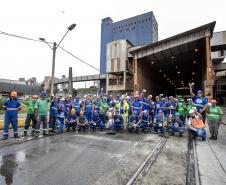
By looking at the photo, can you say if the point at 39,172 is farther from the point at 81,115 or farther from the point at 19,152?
the point at 81,115

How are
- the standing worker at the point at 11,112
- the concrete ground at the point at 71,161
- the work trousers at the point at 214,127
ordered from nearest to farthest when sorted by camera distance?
the concrete ground at the point at 71,161 < the standing worker at the point at 11,112 < the work trousers at the point at 214,127

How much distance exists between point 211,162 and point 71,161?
390 centimetres

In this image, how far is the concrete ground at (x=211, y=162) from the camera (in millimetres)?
4173

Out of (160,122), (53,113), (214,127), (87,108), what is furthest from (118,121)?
(214,127)

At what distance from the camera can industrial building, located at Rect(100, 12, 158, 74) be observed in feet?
264

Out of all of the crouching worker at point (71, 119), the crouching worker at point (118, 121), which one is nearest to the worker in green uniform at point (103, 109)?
the crouching worker at point (118, 121)

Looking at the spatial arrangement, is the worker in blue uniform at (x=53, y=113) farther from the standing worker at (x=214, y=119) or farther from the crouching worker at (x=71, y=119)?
the standing worker at (x=214, y=119)

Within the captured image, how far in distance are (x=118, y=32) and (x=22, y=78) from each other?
1871 inches

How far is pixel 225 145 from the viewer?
7.39 metres

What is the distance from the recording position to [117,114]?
10.3 metres

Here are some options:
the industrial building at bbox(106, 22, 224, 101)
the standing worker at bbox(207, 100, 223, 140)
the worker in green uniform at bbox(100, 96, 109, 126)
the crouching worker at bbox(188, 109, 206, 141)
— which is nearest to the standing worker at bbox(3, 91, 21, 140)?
the worker in green uniform at bbox(100, 96, 109, 126)

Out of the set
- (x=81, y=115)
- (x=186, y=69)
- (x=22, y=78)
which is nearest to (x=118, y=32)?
(x=22, y=78)

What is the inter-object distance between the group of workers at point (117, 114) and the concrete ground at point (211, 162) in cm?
129

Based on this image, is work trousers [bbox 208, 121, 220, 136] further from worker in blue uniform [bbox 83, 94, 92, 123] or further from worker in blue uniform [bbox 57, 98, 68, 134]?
worker in blue uniform [bbox 57, 98, 68, 134]
